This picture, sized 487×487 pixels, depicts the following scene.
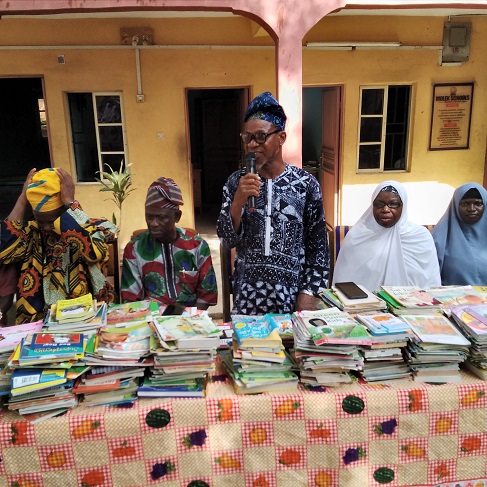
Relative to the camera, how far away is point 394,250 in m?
2.99

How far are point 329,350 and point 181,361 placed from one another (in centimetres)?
55

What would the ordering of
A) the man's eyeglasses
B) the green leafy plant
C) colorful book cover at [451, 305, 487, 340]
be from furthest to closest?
1. the green leafy plant
2. the man's eyeglasses
3. colorful book cover at [451, 305, 487, 340]

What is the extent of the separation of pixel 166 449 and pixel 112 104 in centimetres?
574

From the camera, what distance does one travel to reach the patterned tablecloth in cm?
160

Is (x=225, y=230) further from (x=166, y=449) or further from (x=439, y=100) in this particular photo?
(x=439, y=100)

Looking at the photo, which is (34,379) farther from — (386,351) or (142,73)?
(142,73)

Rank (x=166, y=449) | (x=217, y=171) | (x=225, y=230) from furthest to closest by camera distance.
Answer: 1. (x=217, y=171)
2. (x=225, y=230)
3. (x=166, y=449)

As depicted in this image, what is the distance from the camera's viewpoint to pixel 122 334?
5.76ft

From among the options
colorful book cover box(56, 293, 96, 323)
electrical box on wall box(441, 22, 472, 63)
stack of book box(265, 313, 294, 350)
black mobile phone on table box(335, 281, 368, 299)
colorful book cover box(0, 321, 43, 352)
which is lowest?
stack of book box(265, 313, 294, 350)

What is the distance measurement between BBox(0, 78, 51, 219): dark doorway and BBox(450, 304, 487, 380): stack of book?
44.5 feet

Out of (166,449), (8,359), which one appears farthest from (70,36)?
(166,449)

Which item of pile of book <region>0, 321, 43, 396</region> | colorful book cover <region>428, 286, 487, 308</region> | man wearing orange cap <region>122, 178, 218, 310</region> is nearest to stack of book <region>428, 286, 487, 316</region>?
colorful book cover <region>428, 286, 487, 308</region>

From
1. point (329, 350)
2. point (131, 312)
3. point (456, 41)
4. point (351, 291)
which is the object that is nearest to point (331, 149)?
point (456, 41)

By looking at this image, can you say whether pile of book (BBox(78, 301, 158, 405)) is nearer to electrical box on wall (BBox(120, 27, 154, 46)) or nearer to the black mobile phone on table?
the black mobile phone on table
